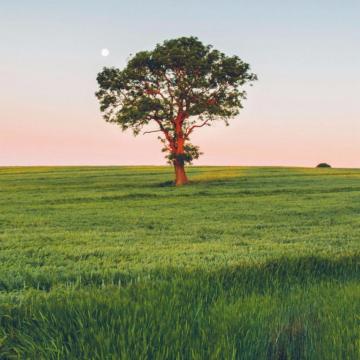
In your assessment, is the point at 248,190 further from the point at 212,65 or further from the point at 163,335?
the point at 163,335

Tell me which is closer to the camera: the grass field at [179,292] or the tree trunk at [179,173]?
the grass field at [179,292]

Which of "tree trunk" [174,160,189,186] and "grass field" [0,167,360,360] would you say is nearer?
"grass field" [0,167,360,360]

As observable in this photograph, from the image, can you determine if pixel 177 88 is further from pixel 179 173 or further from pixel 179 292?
pixel 179 292

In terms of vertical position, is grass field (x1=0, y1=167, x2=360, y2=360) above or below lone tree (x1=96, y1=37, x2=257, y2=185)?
below

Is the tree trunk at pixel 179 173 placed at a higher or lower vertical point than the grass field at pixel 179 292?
higher

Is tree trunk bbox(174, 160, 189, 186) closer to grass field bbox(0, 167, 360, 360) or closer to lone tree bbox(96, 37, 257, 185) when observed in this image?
lone tree bbox(96, 37, 257, 185)

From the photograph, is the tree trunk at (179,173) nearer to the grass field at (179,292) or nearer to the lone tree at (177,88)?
the lone tree at (177,88)

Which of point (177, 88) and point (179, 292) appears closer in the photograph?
point (179, 292)

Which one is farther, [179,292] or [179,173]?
[179,173]

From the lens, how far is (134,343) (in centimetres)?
403

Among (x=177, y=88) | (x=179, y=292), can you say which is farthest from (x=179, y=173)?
(x=179, y=292)

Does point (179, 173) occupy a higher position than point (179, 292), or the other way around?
point (179, 173)

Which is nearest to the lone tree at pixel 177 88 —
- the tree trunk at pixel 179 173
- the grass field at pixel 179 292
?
the tree trunk at pixel 179 173

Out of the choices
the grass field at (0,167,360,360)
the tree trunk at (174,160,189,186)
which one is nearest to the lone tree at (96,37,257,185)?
the tree trunk at (174,160,189,186)
